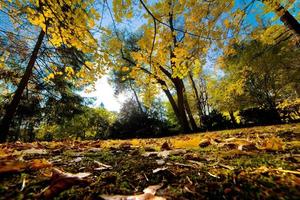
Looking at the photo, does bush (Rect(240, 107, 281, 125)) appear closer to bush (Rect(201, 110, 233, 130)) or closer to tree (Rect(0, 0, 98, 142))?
bush (Rect(201, 110, 233, 130))

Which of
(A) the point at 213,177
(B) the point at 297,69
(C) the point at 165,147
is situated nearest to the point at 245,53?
(B) the point at 297,69

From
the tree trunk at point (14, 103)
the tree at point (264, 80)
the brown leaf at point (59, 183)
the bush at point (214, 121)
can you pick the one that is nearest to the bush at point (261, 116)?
the tree at point (264, 80)

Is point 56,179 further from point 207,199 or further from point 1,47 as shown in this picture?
point 1,47

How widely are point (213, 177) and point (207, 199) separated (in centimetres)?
24

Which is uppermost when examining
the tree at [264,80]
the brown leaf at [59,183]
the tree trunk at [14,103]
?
the tree at [264,80]

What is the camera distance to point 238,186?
0.73 m

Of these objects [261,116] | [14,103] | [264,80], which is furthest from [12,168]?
[264,80]

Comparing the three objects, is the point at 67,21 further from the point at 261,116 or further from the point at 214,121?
the point at 261,116

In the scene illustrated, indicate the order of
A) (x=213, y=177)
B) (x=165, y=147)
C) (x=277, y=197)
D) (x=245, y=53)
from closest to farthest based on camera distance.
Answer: (x=277, y=197), (x=213, y=177), (x=165, y=147), (x=245, y=53)

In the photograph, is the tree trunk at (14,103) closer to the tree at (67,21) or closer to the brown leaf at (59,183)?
the tree at (67,21)

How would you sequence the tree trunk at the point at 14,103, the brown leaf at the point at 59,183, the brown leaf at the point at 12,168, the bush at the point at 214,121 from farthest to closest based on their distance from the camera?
the bush at the point at 214,121
the tree trunk at the point at 14,103
the brown leaf at the point at 12,168
the brown leaf at the point at 59,183

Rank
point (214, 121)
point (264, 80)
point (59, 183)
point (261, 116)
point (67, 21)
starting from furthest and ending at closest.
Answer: point (264, 80), point (214, 121), point (261, 116), point (67, 21), point (59, 183)

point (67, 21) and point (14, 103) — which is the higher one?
point (67, 21)

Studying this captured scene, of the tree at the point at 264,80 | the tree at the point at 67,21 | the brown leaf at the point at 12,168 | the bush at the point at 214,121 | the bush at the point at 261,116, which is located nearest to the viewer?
the brown leaf at the point at 12,168
